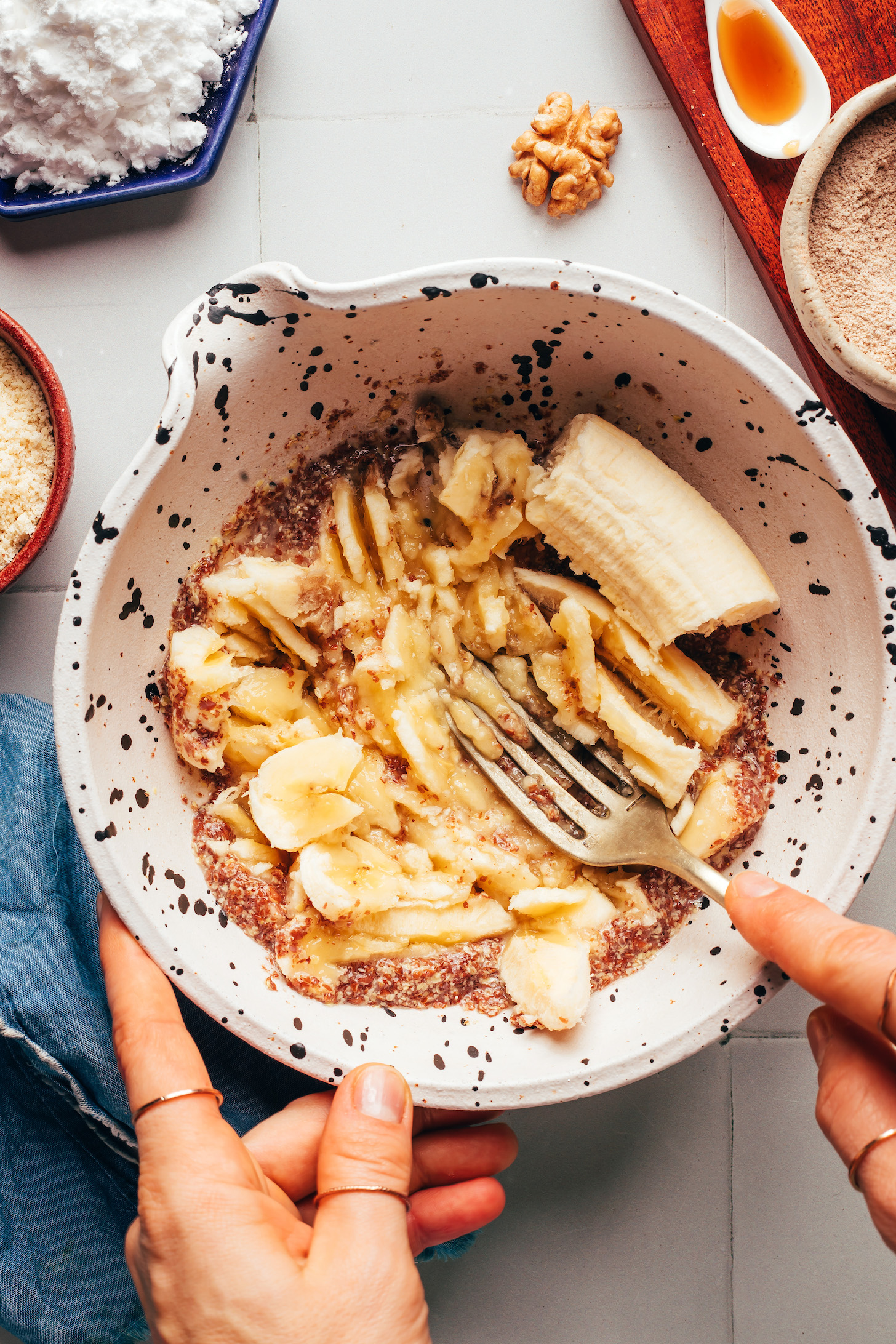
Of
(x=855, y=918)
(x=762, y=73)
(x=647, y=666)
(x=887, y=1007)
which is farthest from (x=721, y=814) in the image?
(x=762, y=73)

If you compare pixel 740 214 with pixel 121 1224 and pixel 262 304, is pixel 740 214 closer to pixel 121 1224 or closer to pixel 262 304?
pixel 262 304

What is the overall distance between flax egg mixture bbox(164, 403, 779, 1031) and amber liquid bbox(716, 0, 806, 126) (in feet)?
1.73

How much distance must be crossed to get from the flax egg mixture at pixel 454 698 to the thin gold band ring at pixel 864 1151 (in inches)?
11.8

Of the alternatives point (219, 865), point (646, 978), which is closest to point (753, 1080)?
point (646, 978)

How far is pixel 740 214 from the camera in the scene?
1219mm

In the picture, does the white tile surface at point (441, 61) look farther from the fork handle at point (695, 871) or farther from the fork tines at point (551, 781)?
the fork handle at point (695, 871)

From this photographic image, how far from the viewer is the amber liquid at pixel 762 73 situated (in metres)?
1.21

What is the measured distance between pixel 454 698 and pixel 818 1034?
1.84 feet

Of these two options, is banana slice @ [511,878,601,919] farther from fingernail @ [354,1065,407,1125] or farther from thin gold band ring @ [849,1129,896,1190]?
thin gold band ring @ [849,1129,896,1190]

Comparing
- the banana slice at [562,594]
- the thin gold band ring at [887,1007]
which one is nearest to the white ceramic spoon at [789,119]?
the banana slice at [562,594]

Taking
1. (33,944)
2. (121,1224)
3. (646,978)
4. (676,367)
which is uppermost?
(676,367)

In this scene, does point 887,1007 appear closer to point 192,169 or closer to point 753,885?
point 753,885

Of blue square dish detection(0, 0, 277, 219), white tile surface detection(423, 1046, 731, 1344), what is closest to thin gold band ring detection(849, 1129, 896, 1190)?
white tile surface detection(423, 1046, 731, 1344)

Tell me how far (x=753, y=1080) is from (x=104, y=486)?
1.30 metres
